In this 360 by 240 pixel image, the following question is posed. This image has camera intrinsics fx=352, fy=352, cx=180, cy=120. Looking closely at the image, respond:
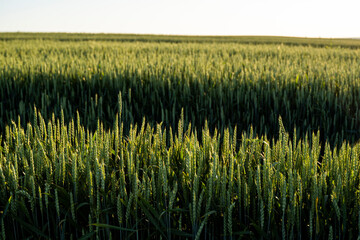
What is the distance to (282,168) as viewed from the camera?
147 centimetres

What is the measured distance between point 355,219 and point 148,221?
2.45ft

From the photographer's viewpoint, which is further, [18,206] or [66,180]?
[66,180]

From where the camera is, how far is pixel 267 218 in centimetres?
129

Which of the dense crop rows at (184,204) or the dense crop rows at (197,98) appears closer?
the dense crop rows at (184,204)

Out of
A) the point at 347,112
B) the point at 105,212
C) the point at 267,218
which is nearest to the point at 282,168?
the point at 267,218

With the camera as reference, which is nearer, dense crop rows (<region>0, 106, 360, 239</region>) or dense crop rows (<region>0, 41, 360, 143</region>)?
dense crop rows (<region>0, 106, 360, 239</region>)

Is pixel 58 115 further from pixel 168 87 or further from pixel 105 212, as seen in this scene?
pixel 105 212

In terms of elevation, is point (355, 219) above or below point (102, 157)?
below

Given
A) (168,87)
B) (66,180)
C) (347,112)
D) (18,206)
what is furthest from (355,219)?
(168,87)

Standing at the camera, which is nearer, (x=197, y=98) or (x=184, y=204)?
(x=184, y=204)

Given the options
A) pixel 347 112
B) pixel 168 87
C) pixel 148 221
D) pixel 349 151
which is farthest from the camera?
pixel 168 87

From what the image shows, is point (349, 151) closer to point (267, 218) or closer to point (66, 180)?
point (267, 218)

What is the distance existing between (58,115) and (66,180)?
261cm

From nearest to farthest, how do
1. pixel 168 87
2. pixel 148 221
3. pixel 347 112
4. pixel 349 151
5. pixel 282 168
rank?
pixel 148 221
pixel 282 168
pixel 349 151
pixel 347 112
pixel 168 87
